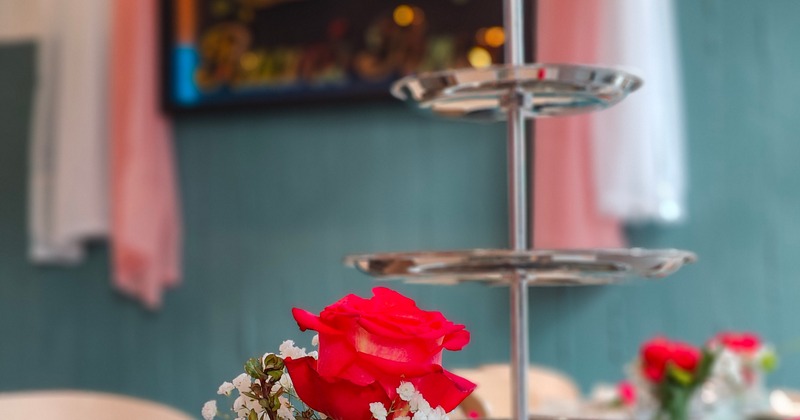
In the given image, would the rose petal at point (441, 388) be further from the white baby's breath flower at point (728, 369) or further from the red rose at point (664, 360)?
the white baby's breath flower at point (728, 369)

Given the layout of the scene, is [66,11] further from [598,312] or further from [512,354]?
[512,354]

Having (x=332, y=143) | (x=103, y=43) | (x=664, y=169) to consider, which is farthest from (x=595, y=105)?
(x=103, y=43)

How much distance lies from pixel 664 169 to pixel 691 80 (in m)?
0.34

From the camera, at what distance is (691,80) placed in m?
2.88

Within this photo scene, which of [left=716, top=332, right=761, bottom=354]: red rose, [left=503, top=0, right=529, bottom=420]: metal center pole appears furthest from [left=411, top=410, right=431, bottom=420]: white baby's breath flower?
[left=716, top=332, right=761, bottom=354]: red rose

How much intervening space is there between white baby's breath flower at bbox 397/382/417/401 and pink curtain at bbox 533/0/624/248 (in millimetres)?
2256

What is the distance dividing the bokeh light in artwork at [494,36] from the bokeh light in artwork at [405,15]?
0.24 meters

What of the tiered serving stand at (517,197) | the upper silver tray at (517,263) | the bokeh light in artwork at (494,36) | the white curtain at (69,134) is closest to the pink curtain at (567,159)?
the bokeh light in artwork at (494,36)

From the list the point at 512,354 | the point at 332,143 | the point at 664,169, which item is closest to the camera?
the point at 512,354

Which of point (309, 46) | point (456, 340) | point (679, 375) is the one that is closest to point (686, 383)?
point (679, 375)

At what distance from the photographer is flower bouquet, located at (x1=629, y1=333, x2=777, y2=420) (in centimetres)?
173

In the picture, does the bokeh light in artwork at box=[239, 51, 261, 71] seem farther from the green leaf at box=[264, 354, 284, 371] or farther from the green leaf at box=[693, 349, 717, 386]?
the green leaf at box=[264, 354, 284, 371]

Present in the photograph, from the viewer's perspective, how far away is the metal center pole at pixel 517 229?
0.88m

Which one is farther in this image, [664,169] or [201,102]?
[201,102]
